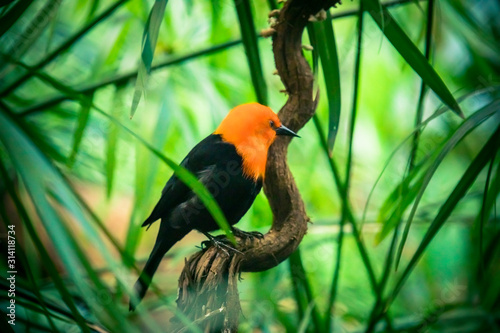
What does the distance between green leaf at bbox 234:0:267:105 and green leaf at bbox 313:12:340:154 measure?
0.11 metres

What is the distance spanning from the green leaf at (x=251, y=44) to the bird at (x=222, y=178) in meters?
0.12

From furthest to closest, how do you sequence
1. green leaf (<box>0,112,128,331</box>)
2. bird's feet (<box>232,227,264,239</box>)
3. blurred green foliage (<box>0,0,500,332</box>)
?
bird's feet (<box>232,227,264,239</box>) → blurred green foliage (<box>0,0,500,332</box>) → green leaf (<box>0,112,128,331</box>)

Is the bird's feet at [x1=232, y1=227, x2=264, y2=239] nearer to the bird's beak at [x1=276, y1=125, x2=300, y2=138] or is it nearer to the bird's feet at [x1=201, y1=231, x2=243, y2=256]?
the bird's feet at [x1=201, y1=231, x2=243, y2=256]

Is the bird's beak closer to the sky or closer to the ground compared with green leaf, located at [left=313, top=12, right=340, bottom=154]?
closer to the ground

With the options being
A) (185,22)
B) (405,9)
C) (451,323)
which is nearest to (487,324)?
(451,323)

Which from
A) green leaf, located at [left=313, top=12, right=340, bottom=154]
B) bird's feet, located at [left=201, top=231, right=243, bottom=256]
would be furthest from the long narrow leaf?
bird's feet, located at [left=201, top=231, right=243, bottom=256]

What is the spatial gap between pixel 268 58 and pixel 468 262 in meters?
0.87

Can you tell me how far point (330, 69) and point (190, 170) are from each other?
28 centimetres

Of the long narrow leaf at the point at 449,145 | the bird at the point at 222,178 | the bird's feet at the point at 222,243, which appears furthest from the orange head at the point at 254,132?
the long narrow leaf at the point at 449,145

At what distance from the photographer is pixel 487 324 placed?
1220 mm

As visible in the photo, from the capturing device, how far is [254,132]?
809mm

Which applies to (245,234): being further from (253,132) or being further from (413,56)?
(413,56)

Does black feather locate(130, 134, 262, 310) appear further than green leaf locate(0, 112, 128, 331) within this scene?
Yes

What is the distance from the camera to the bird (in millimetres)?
772
